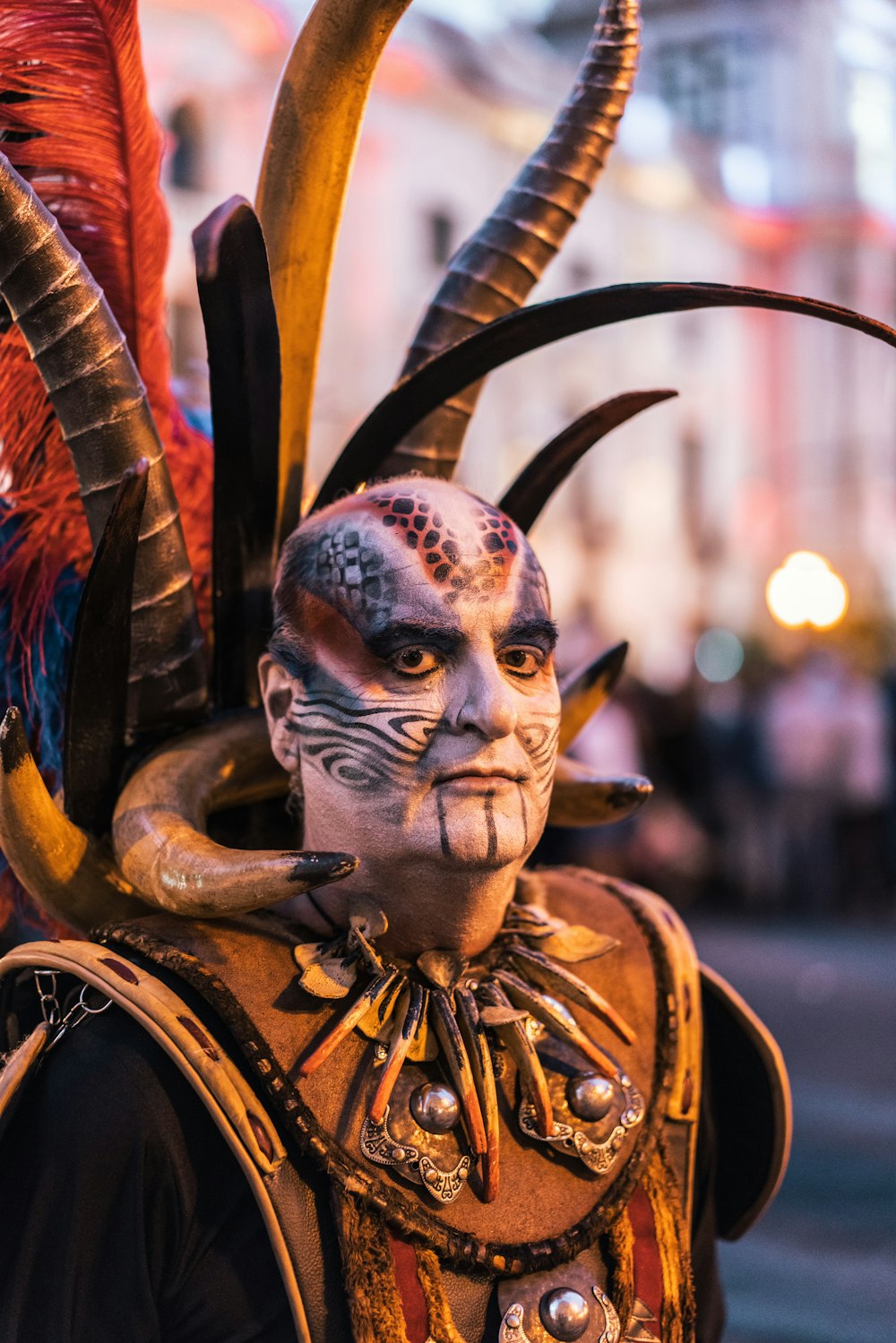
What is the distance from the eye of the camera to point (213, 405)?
1860mm

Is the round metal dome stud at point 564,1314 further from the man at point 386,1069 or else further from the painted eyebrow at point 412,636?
the painted eyebrow at point 412,636

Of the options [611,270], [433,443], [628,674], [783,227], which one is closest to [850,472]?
[783,227]

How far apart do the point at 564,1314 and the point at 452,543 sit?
0.82 meters

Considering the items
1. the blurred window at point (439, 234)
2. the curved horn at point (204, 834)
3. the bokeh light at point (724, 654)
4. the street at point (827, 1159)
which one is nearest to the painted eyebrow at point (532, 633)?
the curved horn at point (204, 834)

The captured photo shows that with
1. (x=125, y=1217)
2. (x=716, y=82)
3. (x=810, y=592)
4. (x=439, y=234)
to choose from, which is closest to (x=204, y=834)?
(x=125, y=1217)

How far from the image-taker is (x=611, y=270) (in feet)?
78.3

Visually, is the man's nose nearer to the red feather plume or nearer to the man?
the man

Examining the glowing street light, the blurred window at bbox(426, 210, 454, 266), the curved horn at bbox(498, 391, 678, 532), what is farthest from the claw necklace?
the blurred window at bbox(426, 210, 454, 266)

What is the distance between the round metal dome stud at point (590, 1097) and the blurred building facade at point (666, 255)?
15365 mm

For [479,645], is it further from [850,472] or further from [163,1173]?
[850,472]

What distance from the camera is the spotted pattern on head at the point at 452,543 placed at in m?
1.68

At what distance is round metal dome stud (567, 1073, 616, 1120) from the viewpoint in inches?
68.2

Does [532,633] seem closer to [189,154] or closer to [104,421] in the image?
[104,421]

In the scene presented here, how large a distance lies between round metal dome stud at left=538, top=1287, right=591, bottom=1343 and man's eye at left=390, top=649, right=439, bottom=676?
26.4 inches
